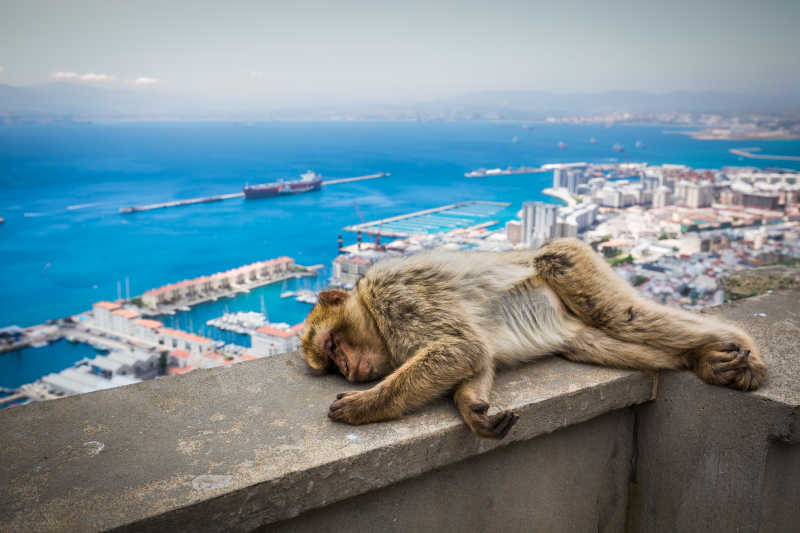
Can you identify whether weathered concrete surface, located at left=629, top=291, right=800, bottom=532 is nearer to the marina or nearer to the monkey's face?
the monkey's face

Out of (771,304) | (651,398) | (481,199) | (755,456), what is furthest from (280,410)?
(481,199)

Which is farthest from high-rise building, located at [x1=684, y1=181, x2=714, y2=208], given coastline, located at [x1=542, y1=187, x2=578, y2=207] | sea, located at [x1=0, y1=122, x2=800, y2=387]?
coastline, located at [x1=542, y1=187, x2=578, y2=207]

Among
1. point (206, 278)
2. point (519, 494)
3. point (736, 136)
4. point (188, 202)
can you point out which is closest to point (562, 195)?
point (736, 136)

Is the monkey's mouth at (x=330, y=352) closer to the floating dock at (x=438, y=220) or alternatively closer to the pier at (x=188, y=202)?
the floating dock at (x=438, y=220)

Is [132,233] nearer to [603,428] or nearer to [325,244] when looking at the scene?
[325,244]

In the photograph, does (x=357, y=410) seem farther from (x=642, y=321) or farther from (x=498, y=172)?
(x=498, y=172)

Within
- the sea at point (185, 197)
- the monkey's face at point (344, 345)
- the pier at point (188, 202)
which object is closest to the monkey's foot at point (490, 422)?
the monkey's face at point (344, 345)
